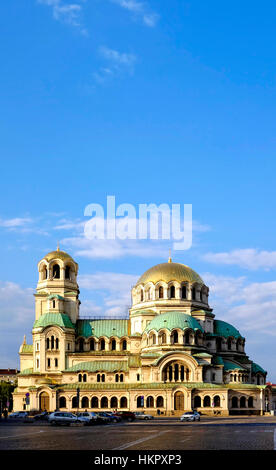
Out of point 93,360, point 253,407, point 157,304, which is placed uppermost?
point 157,304

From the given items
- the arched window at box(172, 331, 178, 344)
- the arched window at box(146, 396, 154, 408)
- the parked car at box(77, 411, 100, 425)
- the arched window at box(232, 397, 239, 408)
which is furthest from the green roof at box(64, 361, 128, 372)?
the parked car at box(77, 411, 100, 425)

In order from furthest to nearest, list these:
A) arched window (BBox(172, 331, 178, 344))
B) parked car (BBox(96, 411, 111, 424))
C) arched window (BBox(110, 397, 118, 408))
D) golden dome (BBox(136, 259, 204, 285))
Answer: golden dome (BBox(136, 259, 204, 285)) → arched window (BBox(172, 331, 178, 344)) → arched window (BBox(110, 397, 118, 408)) → parked car (BBox(96, 411, 111, 424))

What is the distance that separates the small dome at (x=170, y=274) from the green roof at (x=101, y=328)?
7.96 metres

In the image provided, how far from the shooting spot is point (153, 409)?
8750 cm

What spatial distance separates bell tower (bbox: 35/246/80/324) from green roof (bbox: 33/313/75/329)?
1.52 meters

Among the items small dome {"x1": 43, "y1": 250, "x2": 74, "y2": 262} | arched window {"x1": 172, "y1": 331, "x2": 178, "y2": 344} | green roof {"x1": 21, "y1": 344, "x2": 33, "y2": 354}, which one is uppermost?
small dome {"x1": 43, "y1": 250, "x2": 74, "y2": 262}

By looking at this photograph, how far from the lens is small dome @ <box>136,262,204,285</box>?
102000mm

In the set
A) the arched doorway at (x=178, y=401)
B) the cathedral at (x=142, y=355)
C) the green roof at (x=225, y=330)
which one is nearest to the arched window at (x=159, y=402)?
the cathedral at (x=142, y=355)

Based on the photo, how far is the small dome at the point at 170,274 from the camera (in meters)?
102

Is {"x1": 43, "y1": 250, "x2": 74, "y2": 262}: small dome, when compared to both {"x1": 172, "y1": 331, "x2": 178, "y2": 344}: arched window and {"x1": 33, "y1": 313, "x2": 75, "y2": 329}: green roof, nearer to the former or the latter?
{"x1": 33, "y1": 313, "x2": 75, "y2": 329}: green roof

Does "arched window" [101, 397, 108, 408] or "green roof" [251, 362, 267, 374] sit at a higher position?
"green roof" [251, 362, 267, 374]
